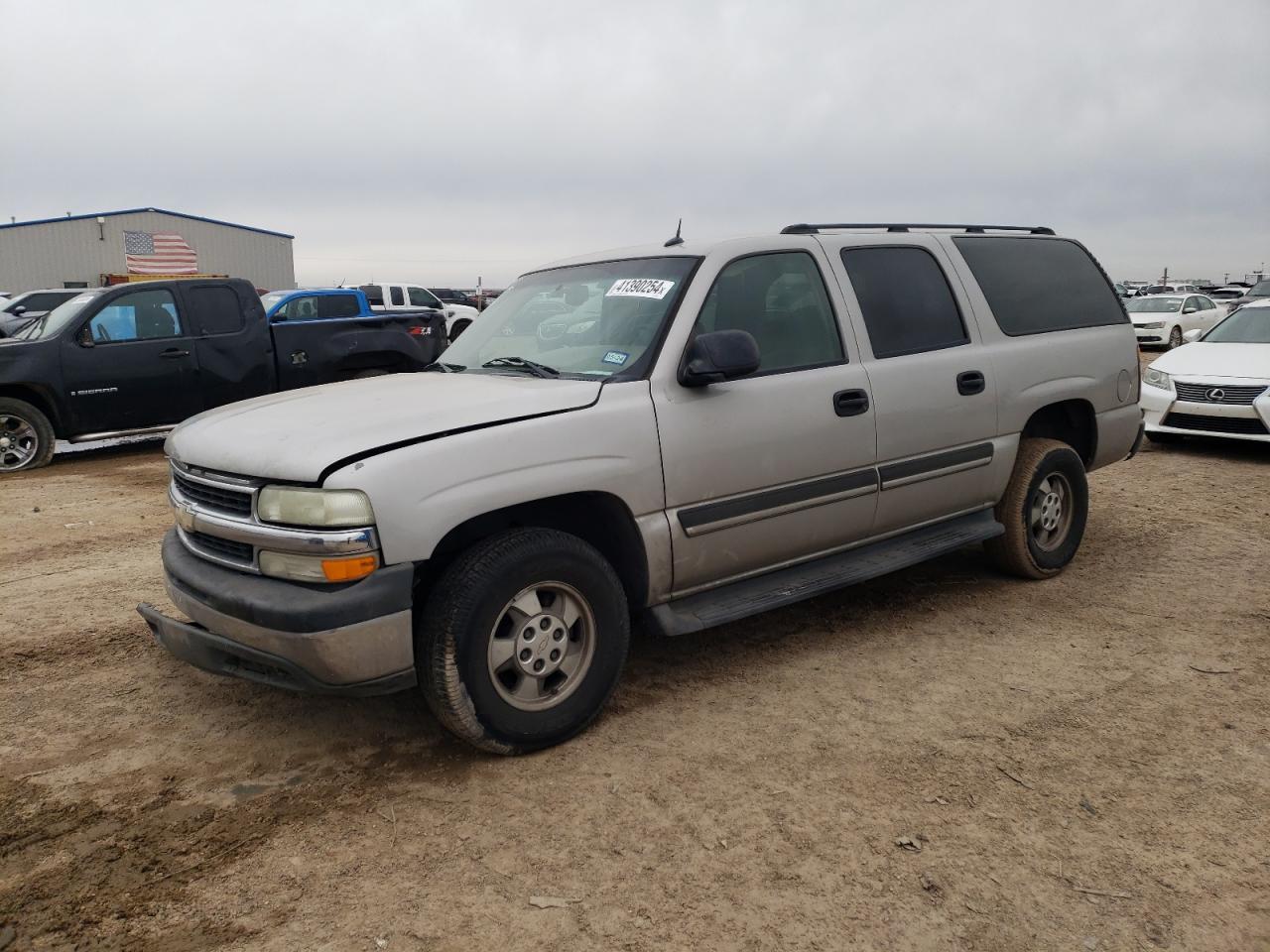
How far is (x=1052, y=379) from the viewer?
507cm

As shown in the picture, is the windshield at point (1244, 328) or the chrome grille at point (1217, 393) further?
the windshield at point (1244, 328)

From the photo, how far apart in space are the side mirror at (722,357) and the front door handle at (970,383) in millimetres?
1479

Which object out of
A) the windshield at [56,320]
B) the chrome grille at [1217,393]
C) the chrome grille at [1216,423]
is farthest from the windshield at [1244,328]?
the windshield at [56,320]

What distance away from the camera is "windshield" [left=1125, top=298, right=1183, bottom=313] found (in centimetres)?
2414

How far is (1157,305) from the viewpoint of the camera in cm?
2455

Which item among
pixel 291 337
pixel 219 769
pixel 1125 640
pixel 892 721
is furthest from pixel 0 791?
pixel 291 337

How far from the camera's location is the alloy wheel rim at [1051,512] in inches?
204

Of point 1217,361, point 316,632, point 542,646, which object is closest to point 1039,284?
point 542,646

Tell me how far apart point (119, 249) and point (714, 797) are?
135ft

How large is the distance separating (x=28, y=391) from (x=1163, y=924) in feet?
33.3

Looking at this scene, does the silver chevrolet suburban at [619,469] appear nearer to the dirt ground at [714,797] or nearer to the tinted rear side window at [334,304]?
the dirt ground at [714,797]


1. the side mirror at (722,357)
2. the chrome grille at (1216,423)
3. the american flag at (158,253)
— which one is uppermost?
the american flag at (158,253)

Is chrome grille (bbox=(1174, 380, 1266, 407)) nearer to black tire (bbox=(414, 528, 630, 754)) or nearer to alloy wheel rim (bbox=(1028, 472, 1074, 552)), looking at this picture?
alloy wheel rim (bbox=(1028, 472, 1074, 552))

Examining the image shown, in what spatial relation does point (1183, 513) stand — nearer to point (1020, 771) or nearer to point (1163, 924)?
point (1020, 771)
